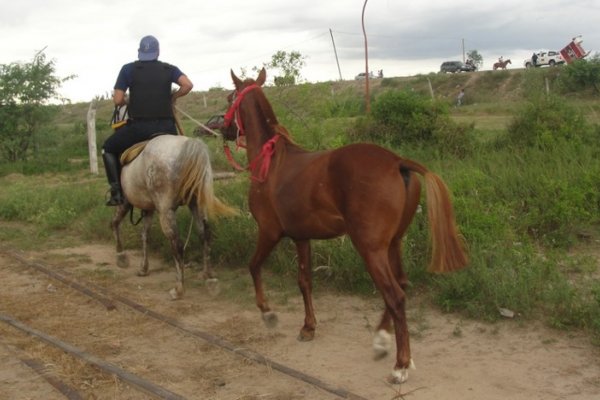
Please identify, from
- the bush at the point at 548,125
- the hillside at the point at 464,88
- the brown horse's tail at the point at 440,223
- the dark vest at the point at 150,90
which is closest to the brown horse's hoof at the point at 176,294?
the dark vest at the point at 150,90

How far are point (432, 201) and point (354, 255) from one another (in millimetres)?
2284

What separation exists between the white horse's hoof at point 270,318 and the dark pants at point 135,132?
2.97 metres

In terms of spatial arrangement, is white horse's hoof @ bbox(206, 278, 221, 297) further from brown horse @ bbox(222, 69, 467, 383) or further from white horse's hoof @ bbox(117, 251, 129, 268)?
white horse's hoof @ bbox(117, 251, 129, 268)

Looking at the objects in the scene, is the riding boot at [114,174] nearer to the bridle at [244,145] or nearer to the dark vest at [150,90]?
the dark vest at [150,90]

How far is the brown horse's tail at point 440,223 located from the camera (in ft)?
14.7

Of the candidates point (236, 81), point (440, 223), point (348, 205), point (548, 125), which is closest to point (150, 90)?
point (236, 81)

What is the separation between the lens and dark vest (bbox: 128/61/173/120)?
23.7 feet

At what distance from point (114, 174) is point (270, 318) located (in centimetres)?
337

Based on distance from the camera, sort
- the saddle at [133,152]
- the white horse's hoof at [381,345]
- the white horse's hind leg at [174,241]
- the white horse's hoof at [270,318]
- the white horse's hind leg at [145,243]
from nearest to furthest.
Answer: the white horse's hoof at [381,345], the white horse's hoof at [270,318], the white horse's hind leg at [174,241], the saddle at [133,152], the white horse's hind leg at [145,243]

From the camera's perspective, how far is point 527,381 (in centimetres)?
439

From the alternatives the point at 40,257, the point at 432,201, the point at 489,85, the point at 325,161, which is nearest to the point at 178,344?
the point at 325,161

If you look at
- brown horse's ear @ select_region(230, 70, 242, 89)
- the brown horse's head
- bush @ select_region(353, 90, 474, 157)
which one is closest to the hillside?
bush @ select_region(353, 90, 474, 157)

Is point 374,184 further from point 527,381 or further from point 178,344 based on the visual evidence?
point 178,344

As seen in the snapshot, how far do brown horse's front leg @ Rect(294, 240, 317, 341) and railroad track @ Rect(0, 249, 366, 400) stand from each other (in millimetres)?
576
